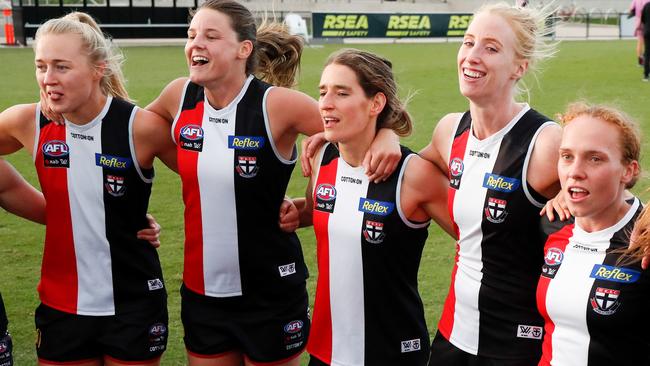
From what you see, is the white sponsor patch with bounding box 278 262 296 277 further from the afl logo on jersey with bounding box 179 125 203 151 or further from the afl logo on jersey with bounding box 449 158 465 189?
the afl logo on jersey with bounding box 449 158 465 189

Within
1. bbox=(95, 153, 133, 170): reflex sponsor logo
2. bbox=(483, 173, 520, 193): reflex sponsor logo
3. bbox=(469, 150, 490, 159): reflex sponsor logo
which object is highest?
bbox=(469, 150, 490, 159): reflex sponsor logo

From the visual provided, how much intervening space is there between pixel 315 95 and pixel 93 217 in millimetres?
13311

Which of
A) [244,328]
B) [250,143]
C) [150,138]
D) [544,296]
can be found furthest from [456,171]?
[150,138]

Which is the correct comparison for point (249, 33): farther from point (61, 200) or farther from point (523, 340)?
point (523, 340)

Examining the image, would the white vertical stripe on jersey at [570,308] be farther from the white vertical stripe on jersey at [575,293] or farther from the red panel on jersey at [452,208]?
the red panel on jersey at [452,208]

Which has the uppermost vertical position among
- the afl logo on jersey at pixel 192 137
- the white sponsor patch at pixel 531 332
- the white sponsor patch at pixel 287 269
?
the afl logo on jersey at pixel 192 137

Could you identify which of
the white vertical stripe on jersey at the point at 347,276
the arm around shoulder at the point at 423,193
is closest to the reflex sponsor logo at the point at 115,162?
the white vertical stripe on jersey at the point at 347,276

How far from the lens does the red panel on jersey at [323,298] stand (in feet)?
13.7

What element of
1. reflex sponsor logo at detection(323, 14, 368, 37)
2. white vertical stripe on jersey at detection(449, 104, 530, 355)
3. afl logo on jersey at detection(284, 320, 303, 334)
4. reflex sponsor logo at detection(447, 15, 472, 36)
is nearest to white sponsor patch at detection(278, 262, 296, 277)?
afl logo on jersey at detection(284, 320, 303, 334)

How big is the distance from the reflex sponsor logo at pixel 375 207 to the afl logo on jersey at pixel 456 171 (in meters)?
0.31

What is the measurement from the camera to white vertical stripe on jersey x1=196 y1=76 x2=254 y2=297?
451 cm

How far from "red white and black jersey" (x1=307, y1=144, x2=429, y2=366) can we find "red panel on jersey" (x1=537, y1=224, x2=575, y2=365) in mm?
706

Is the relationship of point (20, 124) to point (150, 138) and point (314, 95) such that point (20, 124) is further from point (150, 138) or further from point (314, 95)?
point (314, 95)

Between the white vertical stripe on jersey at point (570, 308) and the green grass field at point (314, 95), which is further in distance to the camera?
the green grass field at point (314, 95)
